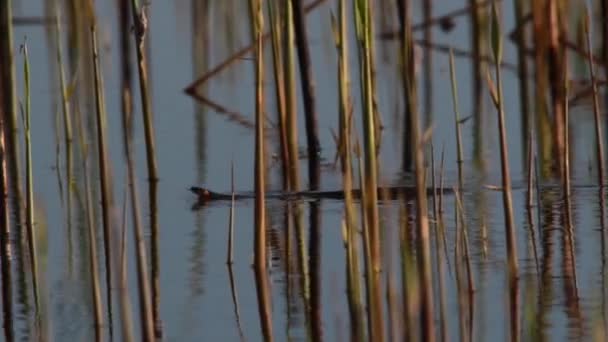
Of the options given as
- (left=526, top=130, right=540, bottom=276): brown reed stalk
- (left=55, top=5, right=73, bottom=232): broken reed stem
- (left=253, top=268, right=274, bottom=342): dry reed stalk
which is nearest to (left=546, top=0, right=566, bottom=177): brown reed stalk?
(left=526, top=130, right=540, bottom=276): brown reed stalk

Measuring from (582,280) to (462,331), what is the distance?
74 cm

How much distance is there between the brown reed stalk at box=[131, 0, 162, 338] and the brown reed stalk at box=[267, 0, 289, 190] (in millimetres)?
308

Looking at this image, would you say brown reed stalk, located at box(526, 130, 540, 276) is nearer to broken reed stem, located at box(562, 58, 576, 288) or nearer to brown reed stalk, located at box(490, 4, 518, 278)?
broken reed stem, located at box(562, 58, 576, 288)

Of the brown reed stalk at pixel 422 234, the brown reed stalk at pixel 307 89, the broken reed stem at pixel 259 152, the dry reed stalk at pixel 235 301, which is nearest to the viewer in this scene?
the brown reed stalk at pixel 422 234

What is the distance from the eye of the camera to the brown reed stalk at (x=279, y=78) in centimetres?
388

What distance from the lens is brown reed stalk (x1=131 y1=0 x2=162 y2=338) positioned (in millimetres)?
3336

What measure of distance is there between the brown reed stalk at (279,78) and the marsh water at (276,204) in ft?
0.36

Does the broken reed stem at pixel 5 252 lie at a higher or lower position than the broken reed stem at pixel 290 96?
lower

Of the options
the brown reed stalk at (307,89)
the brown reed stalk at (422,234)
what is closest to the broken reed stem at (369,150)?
the brown reed stalk at (422,234)

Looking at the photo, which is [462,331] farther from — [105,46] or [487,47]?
[105,46]

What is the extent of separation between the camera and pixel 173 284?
3.41 metres

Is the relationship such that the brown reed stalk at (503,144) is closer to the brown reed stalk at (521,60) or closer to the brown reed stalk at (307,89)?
the brown reed stalk at (307,89)

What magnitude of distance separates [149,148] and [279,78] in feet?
1.74

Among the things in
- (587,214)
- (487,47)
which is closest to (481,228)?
(587,214)
